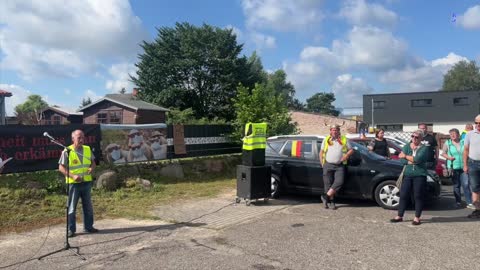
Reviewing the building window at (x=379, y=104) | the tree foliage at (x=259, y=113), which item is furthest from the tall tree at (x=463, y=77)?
the tree foliage at (x=259, y=113)

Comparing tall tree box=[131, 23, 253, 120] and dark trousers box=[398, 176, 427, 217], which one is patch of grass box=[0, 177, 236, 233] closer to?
dark trousers box=[398, 176, 427, 217]

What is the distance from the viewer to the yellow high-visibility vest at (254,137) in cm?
927

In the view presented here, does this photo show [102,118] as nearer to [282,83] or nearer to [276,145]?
[276,145]

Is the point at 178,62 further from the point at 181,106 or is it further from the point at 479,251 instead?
the point at 479,251

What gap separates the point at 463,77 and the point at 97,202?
88.9 m

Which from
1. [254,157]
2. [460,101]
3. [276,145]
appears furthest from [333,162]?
[460,101]

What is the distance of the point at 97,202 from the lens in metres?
9.56

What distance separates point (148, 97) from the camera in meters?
39.5

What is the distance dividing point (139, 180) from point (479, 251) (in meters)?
8.23

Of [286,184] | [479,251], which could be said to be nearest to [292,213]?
[286,184]

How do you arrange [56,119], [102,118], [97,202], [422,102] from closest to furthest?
[97,202]
[102,118]
[56,119]
[422,102]

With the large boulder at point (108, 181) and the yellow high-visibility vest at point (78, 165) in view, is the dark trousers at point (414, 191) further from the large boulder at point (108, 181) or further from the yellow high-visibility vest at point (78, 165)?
the large boulder at point (108, 181)

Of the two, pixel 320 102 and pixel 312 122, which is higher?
pixel 320 102

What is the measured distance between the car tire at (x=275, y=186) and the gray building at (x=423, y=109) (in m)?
44.4
